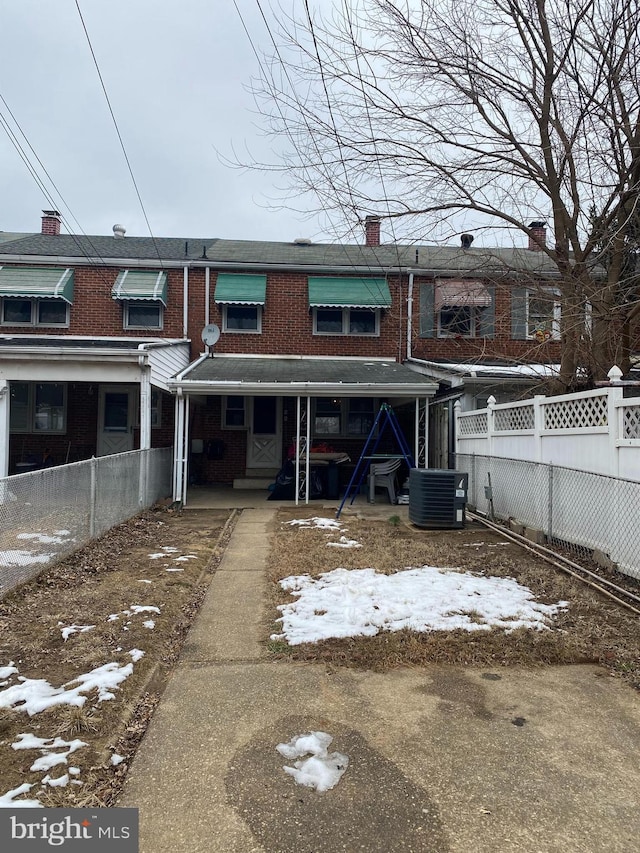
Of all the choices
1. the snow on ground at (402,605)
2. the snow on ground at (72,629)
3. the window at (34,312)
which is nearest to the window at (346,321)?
the window at (34,312)

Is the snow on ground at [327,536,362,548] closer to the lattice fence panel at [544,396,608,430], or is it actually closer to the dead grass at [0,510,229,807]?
the dead grass at [0,510,229,807]

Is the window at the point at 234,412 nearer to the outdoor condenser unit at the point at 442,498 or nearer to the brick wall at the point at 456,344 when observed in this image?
the brick wall at the point at 456,344

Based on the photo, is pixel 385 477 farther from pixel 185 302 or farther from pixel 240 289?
pixel 185 302

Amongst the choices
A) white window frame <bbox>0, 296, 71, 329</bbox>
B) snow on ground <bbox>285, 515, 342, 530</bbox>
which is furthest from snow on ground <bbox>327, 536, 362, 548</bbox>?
white window frame <bbox>0, 296, 71, 329</bbox>

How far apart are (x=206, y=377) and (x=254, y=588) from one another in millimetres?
6558

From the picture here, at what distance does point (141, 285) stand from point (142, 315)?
0.82 metres

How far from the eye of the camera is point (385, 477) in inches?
464

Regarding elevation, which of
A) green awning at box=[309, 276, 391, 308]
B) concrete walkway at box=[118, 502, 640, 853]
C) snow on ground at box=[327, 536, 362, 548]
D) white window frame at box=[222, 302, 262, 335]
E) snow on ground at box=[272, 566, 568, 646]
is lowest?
concrete walkway at box=[118, 502, 640, 853]

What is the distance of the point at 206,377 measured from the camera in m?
11.4

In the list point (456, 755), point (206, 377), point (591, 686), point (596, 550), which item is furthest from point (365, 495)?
point (456, 755)

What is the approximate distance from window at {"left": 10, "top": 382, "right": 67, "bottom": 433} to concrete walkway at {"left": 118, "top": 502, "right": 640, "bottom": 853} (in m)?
12.4

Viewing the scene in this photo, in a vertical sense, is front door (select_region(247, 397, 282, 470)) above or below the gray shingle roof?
below

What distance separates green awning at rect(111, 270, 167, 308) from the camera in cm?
1410

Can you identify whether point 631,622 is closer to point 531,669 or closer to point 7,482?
point 531,669
